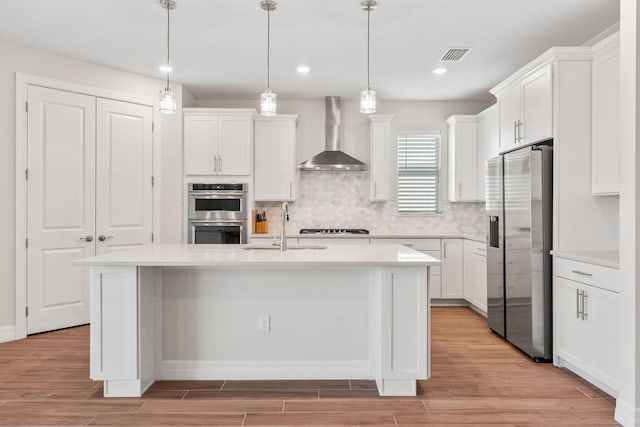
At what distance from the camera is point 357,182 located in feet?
20.8

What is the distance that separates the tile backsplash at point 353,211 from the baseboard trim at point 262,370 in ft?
10.4

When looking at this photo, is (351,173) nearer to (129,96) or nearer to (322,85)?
(322,85)

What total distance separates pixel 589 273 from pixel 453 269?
2.66 meters

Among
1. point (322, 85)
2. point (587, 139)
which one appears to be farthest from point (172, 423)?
point (322, 85)

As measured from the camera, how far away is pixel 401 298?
115 inches

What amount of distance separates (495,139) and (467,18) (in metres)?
1.46

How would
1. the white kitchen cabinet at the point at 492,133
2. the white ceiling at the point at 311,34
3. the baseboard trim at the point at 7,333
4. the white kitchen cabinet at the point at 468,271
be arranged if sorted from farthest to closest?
1. the white kitchen cabinet at the point at 468,271
2. the white kitchen cabinet at the point at 492,133
3. the baseboard trim at the point at 7,333
4. the white ceiling at the point at 311,34

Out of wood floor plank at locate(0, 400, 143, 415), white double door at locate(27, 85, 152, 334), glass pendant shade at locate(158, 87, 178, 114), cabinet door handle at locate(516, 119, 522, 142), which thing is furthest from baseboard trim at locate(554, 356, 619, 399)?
white double door at locate(27, 85, 152, 334)

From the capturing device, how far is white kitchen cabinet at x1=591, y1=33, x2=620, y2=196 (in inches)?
127

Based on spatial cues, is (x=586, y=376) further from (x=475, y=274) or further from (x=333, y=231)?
(x=333, y=231)

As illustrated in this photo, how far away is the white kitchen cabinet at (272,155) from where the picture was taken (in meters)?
5.89

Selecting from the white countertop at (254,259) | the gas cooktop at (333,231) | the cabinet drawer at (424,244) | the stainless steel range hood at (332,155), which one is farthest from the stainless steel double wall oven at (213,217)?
the white countertop at (254,259)

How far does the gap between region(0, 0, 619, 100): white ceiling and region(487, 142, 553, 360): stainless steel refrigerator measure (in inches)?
41.1

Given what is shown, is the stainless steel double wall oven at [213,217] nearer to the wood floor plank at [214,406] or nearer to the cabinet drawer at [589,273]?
the wood floor plank at [214,406]
